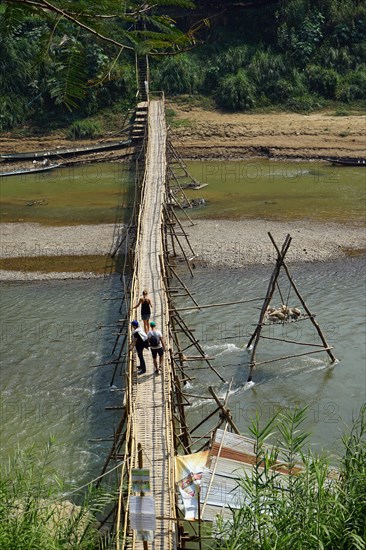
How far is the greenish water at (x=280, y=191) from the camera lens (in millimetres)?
31188

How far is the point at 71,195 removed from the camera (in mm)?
35844

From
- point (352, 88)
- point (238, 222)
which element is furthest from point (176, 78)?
point (238, 222)

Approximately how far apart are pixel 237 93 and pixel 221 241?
717 inches

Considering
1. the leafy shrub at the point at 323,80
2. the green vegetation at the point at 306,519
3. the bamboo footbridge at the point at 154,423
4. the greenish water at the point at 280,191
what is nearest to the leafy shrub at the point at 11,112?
the greenish water at the point at 280,191

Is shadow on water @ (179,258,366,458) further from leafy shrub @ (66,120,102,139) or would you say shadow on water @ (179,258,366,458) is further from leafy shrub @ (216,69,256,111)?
leafy shrub @ (216,69,256,111)

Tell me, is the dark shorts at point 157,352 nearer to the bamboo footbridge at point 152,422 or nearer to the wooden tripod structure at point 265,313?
the bamboo footbridge at point 152,422

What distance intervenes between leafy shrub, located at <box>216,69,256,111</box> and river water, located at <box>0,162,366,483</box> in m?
20.0

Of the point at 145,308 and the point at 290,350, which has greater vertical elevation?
the point at 145,308

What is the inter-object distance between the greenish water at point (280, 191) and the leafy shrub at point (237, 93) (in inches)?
230

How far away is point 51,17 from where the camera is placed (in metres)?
4.18

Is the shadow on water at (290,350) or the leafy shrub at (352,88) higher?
the leafy shrub at (352,88)

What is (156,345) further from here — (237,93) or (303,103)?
(303,103)

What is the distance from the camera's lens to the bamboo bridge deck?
10.6 meters

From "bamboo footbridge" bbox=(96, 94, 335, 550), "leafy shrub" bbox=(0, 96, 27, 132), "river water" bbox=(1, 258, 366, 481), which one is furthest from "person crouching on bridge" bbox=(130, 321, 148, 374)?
"leafy shrub" bbox=(0, 96, 27, 132)
